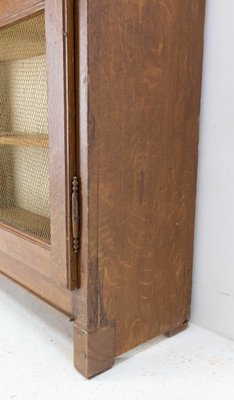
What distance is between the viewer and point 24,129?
0.89 meters

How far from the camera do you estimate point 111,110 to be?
70cm

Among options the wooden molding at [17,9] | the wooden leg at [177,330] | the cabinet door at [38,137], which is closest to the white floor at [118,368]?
the wooden leg at [177,330]

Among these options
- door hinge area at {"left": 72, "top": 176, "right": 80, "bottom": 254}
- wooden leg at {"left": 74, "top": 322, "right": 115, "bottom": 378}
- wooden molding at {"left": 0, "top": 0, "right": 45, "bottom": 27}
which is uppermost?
wooden molding at {"left": 0, "top": 0, "right": 45, "bottom": 27}

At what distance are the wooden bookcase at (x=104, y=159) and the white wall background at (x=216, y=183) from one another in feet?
0.11

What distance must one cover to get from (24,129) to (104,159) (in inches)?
11.4

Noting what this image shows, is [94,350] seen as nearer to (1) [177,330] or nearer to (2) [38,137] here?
(1) [177,330]

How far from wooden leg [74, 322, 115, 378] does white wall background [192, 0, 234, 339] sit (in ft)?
1.00

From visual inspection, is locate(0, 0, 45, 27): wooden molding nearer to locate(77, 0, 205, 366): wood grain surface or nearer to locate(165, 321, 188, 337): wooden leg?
locate(77, 0, 205, 366): wood grain surface

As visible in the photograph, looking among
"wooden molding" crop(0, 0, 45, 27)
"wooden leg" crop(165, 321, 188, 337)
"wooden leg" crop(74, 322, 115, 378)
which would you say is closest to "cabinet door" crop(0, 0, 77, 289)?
"wooden molding" crop(0, 0, 45, 27)

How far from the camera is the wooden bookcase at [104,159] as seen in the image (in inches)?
26.5

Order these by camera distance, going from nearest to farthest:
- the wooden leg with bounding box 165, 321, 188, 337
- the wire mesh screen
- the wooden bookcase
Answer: the wooden bookcase → the wire mesh screen → the wooden leg with bounding box 165, 321, 188, 337

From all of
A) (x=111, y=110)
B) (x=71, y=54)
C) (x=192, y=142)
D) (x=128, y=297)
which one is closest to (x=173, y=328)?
(x=128, y=297)

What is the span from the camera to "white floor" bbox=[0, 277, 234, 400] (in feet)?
2.33

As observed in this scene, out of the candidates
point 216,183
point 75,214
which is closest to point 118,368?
point 75,214
